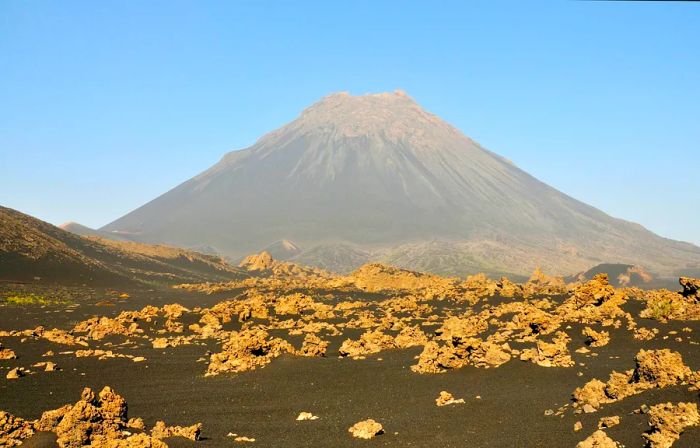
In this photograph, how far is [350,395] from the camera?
15398 millimetres

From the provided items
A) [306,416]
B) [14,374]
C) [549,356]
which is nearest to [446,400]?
[306,416]

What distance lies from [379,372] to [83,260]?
4713 centimetres

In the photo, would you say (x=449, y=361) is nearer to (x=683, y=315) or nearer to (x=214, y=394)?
(x=214, y=394)

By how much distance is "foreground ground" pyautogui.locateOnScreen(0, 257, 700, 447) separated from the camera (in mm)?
11461

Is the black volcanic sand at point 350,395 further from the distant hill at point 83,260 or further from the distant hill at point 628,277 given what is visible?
the distant hill at point 628,277

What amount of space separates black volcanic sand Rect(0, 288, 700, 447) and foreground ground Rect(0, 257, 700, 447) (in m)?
0.04

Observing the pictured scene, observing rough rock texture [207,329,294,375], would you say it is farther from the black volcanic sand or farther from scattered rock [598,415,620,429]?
scattered rock [598,415,620,429]

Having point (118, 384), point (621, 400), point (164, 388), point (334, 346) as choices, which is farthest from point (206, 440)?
point (334, 346)

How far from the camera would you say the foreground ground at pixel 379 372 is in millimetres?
11461

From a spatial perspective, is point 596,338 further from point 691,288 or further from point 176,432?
point 176,432

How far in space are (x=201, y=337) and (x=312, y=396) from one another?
35.3 ft

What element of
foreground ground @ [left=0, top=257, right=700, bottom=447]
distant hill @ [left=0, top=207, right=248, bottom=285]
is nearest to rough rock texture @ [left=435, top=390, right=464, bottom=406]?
foreground ground @ [left=0, top=257, right=700, bottom=447]

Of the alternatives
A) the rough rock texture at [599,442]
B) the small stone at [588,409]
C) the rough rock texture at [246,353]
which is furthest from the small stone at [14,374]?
the rough rock texture at [599,442]

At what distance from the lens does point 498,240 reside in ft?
614
